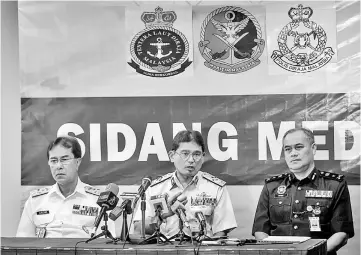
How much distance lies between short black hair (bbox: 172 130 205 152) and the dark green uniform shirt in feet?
2.38

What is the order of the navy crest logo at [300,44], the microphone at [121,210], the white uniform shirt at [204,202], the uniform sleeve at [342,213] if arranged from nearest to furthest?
1. the microphone at [121,210]
2. the uniform sleeve at [342,213]
3. the white uniform shirt at [204,202]
4. the navy crest logo at [300,44]

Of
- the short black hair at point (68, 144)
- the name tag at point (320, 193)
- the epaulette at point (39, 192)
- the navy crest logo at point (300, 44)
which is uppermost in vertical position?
the navy crest logo at point (300, 44)

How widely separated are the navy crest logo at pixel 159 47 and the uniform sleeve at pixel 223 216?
124 centimetres

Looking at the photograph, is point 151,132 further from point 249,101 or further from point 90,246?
point 90,246

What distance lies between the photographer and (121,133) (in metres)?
6.25

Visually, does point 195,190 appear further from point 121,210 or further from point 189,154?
point 121,210

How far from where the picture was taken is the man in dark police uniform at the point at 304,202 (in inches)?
220

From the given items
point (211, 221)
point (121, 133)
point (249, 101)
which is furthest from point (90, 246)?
point (249, 101)

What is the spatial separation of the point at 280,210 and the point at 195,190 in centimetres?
71

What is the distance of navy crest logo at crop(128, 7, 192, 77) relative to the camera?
6.21 meters

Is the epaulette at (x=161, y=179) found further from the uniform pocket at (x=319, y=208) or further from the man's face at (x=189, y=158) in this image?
the uniform pocket at (x=319, y=208)

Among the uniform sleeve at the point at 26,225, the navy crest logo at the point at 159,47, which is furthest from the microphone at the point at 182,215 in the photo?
the navy crest logo at the point at 159,47

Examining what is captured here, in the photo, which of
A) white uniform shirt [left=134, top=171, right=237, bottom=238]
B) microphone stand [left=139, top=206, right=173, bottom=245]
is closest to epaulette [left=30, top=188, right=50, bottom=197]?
white uniform shirt [left=134, top=171, right=237, bottom=238]

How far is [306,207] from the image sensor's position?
18.6 ft
